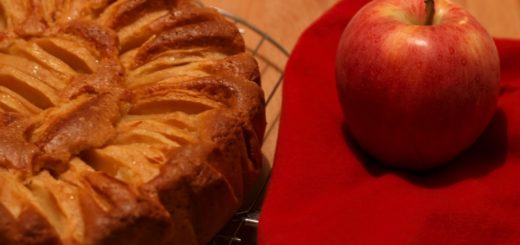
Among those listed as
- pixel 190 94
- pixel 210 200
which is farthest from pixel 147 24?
pixel 210 200

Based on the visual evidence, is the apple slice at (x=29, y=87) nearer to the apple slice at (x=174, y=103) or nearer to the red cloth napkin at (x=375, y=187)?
the apple slice at (x=174, y=103)

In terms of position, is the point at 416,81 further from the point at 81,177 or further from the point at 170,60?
the point at 81,177

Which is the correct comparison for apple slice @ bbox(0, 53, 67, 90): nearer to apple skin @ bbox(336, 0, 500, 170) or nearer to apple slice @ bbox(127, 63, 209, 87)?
apple slice @ bbox(127, 63, 209, 87)

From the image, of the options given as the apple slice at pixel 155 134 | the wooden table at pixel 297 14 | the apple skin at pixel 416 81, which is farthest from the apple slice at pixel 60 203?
the wooden table at pixel 297 14

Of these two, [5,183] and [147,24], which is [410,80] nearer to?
[147,24]

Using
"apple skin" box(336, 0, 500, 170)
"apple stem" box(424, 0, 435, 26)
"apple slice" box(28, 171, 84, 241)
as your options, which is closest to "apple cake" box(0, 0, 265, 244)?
"apple slice" box(28, 171, 84, 241)

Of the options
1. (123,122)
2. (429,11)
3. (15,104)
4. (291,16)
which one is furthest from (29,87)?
(291,16)
